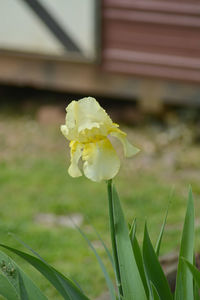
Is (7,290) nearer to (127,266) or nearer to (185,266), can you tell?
(127,266)

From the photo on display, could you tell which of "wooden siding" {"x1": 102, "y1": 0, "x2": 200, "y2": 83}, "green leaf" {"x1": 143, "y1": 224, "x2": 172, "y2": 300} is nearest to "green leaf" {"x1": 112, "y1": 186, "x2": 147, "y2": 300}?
"green leaf" {"x1": 143, "y1": 224, "x2": 172, "y2": 300}

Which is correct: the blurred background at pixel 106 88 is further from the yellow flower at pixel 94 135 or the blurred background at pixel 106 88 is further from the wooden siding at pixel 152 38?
the yellow flower at pixel 94 135

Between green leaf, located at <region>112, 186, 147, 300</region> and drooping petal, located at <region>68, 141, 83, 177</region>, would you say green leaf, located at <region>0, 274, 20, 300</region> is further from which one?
drooping petal, located at <region>68, 141, 83, 177</region>

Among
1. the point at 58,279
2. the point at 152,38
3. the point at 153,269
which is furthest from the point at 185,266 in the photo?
the point at 152,38

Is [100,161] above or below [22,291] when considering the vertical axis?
above

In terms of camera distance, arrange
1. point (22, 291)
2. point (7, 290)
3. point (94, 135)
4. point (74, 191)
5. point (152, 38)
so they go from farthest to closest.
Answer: point (152, 38) → point (74, 191) → point (7, 290) → point (22, 291) → point (94, 135)

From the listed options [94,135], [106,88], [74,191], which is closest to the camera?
[94,135]
